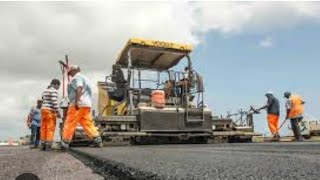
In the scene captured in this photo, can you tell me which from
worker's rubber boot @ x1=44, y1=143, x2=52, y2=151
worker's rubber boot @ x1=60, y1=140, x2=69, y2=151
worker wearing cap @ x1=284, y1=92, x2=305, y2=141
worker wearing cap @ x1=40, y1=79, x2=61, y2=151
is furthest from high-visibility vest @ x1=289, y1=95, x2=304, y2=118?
worker's rubber boot @ x1=60, y1=140, x2=69, y2=151

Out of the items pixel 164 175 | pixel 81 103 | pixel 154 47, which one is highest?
pixel 154 47

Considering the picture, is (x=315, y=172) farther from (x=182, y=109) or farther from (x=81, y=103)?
(x=182, y=109)

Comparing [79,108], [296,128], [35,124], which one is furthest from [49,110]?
[296,128]

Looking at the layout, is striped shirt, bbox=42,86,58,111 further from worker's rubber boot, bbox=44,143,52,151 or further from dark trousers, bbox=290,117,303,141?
dark trousers, bbox=290,117,303,141

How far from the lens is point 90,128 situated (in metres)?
8.70

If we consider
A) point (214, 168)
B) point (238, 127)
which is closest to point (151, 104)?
point (238, 127)

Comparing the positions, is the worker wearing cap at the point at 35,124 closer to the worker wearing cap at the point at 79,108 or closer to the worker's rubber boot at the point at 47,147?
the worker's rubber boot at the point at 47,147

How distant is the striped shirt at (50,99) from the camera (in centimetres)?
988

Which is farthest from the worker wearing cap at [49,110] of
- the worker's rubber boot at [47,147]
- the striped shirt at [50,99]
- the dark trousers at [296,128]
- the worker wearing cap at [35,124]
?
the dark trousers at [296,128]

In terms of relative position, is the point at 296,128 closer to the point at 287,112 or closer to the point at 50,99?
the point at 287,112

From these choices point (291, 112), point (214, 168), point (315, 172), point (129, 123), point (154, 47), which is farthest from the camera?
point (291, 112)

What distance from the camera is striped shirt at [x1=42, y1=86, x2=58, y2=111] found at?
9.88 meters

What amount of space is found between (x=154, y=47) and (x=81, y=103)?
4072mm

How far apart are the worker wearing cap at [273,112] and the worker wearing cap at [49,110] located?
6611mm
